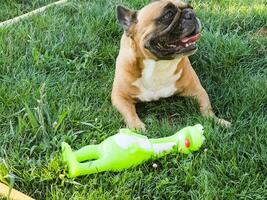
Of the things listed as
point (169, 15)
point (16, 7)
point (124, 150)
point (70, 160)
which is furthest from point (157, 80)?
point (16, 7)

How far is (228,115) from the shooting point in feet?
10.2

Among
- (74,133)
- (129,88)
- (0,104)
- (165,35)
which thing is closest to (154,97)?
(129,88)

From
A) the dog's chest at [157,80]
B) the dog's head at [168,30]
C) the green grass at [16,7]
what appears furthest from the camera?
the green grass at [16,7]

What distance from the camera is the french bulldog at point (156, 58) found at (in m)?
3.06

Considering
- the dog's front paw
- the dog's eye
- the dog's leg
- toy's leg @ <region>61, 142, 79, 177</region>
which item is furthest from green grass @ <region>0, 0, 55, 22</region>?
the dog's front paw

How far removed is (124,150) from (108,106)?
27.1 inches

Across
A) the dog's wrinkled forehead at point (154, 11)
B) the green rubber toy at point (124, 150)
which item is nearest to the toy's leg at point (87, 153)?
the green rubber toy at point (124, 150)

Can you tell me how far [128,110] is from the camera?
3.14 metres

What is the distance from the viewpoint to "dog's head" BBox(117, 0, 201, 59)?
3.04 m

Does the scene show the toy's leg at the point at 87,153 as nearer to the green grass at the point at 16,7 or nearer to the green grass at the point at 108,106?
the green grass at the point at 108,106

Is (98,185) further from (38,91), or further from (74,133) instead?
(38,91)

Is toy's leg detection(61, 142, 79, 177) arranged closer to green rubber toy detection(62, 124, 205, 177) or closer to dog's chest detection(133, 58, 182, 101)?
green rubber toy detection(62, 124, 205, 177)

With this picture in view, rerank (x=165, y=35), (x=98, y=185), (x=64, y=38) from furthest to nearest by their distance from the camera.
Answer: (x=64, y=38) < (x=165, y=35) < (x=98, y=185)

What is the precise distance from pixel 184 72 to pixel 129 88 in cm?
35
